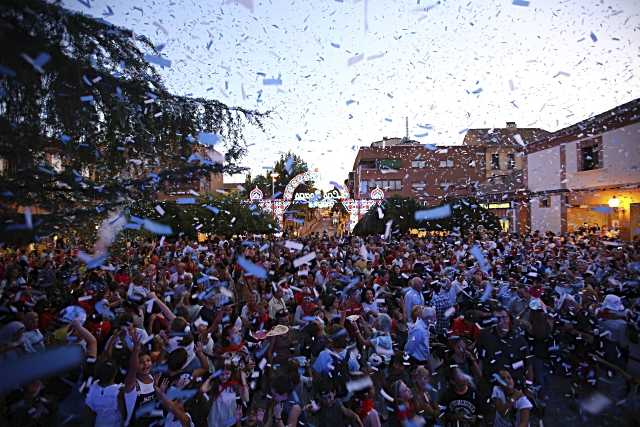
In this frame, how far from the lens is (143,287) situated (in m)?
6.81

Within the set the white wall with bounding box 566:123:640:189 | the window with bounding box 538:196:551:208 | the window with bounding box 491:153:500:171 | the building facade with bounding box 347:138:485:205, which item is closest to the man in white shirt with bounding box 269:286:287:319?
the white wall with bounding box 566:123:640:189

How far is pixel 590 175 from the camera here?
1945 centimetres

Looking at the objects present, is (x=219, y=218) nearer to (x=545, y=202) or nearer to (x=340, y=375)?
(x=545, y=202)

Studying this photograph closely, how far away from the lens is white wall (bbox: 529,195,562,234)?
70.9 ft

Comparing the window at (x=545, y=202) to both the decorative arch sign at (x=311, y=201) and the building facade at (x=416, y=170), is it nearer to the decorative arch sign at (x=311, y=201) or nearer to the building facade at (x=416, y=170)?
the decorative arch sign at (x=311, y=201)

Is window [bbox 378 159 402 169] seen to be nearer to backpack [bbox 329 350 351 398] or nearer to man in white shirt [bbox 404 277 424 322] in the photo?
man in white shirt [bbox 404 277 424 322]

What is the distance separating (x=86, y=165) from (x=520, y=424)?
4.89 m

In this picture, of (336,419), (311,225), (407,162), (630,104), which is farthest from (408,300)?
(407,162)

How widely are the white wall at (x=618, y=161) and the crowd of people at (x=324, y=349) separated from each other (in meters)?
10.5

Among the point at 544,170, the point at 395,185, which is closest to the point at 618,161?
the point at 544,170

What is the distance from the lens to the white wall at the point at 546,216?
21.6 m

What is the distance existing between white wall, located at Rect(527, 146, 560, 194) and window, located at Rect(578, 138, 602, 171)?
190cm

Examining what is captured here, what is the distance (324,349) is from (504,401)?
1.76 metres

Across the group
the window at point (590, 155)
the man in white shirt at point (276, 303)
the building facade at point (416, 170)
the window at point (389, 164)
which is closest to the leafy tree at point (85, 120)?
the man in white shirt at point (276, 303)
